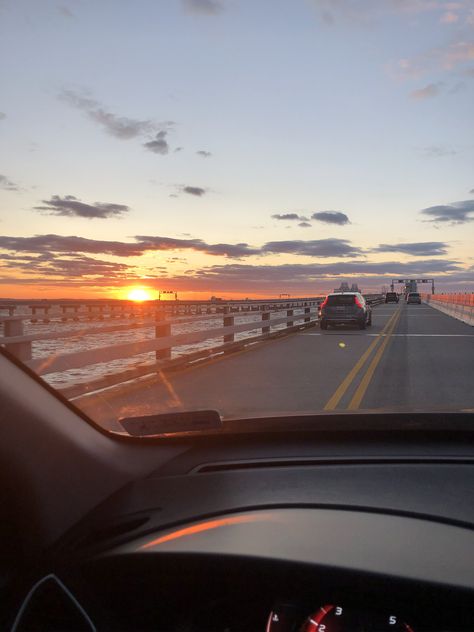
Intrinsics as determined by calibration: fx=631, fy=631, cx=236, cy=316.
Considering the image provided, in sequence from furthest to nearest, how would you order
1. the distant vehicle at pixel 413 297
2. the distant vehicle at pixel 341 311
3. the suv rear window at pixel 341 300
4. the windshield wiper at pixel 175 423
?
the distant vehicle at pixel 413 297
the suv rear window at pixel 341 300
the distant vehicle at pixel 341 311
the windshield wiper at pixel 175 423

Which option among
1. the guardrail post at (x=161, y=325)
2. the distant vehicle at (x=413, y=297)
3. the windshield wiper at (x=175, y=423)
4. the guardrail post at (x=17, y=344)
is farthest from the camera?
the distant vehicle at (x=413, y=297)

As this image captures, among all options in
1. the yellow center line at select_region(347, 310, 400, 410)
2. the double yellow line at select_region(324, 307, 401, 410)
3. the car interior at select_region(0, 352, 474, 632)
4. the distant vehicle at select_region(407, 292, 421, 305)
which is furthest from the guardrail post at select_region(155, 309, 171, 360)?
the distant vehicle at select_region(407, 292, 421, 305)

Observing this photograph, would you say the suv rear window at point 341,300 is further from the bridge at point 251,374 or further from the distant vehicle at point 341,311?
the bridge at point 251,374

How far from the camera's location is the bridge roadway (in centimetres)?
991

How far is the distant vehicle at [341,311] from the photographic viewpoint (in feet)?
99.2

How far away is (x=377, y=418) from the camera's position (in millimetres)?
3270

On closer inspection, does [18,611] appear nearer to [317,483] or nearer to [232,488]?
[232,488]

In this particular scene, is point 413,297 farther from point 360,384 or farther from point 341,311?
point 360,384

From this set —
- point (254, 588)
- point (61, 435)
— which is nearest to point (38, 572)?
point (61, 435)

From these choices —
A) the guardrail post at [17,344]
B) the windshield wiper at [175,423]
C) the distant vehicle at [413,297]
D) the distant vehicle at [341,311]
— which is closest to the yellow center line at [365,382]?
the windshield wiper at [175,423]

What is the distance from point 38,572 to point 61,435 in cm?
59

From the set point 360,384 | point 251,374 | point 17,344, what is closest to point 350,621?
point 17,344

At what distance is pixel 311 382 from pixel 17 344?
5910mm

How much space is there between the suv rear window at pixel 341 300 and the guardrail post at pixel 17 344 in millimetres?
22934
